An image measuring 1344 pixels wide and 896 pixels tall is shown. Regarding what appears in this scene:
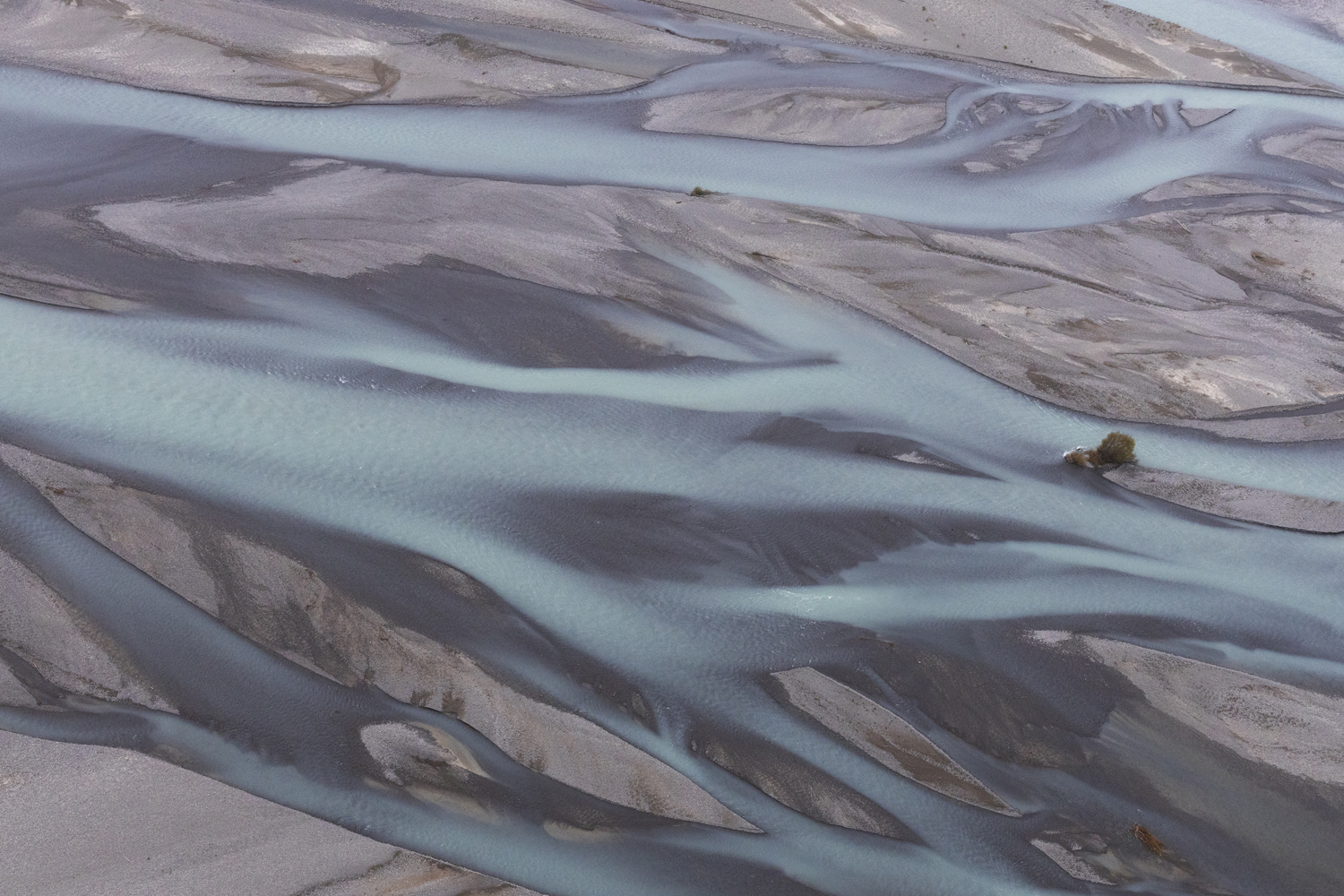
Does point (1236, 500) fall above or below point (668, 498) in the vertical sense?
above

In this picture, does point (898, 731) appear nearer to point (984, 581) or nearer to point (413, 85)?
point (984, 581)

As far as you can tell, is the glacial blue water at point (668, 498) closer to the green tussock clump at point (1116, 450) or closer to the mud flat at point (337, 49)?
the green tussock clump at point (1116, 450)

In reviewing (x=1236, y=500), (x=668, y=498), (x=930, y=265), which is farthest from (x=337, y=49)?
(x=1236, y=500)

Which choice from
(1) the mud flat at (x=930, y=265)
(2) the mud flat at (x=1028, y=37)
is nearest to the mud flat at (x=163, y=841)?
(1) the mud flat at (x=930, y=265)

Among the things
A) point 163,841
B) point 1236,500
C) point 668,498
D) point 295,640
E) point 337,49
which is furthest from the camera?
point 337,49

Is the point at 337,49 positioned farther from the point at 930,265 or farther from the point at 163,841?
the point at 163,841

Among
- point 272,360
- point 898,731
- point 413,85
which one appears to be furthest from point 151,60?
point 898,731

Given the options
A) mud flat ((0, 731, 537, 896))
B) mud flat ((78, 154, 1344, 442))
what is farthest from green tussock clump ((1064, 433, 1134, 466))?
mud flat ((0, 731, 537, 896))
